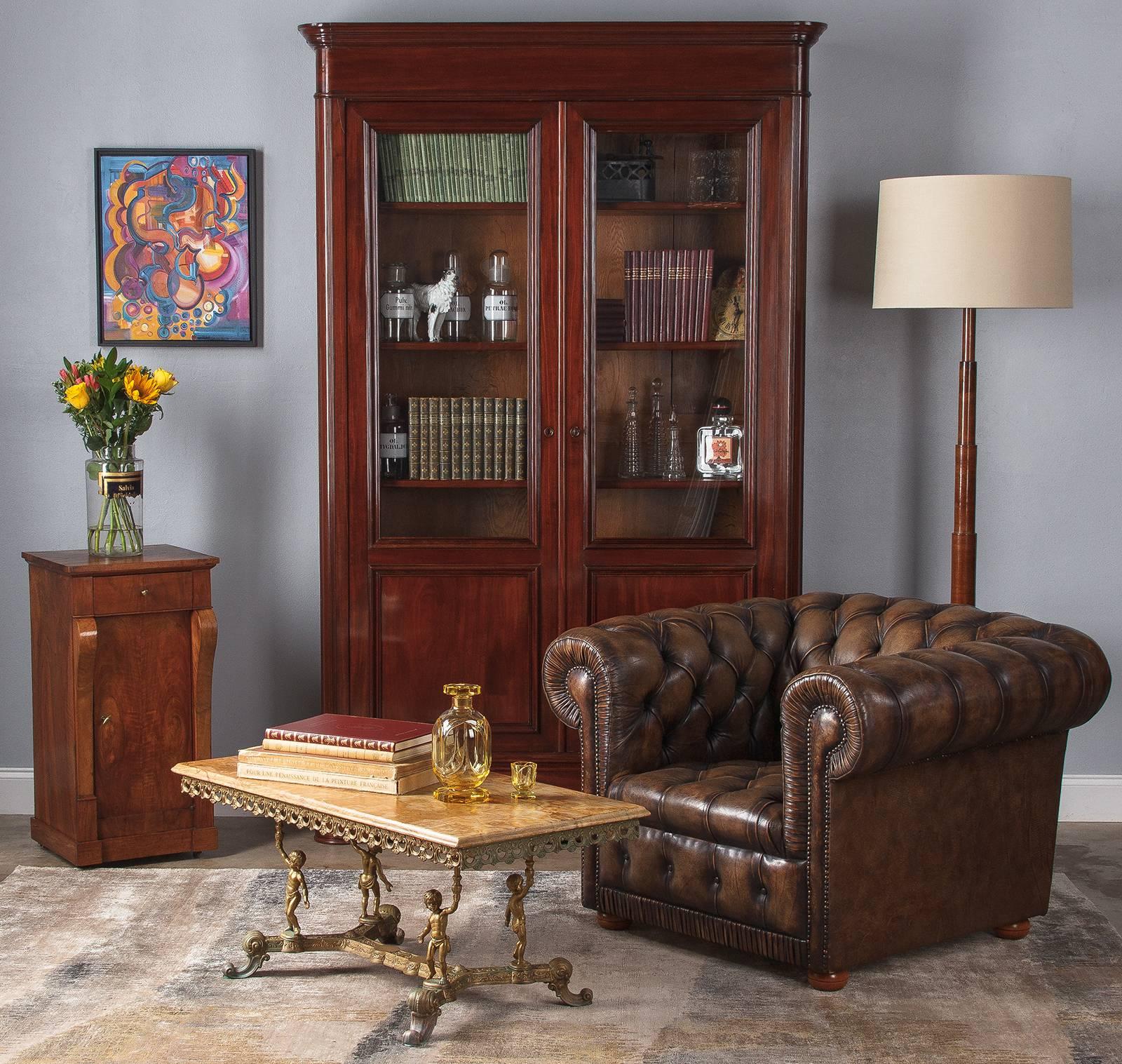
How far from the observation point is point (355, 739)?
113 inches

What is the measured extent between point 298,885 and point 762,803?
97cm

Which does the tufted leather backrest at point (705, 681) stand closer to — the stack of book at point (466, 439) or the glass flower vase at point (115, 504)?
the stack of book at point (466, 439)

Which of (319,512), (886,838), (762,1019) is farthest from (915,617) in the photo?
(319,512)

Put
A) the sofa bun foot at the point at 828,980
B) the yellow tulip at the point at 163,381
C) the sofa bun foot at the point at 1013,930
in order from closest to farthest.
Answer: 1. the sofa bun foot at the point at 828,980
2. the sofa bun foot at the point at 1013,930
3. the yellow tulip at the point at 163,381

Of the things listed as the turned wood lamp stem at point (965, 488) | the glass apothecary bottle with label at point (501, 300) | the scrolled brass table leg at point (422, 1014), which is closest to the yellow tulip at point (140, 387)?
the glass apothecary bottle with label at point (501, 300)

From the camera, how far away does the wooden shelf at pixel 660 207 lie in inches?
161

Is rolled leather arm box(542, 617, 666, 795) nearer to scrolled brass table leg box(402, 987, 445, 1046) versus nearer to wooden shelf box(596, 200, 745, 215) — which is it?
scrolled brass table leg box(402, 987, 445, 1046)

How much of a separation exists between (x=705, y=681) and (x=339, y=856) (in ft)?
3.85

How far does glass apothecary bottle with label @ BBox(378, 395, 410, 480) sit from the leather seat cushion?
4.05 feet

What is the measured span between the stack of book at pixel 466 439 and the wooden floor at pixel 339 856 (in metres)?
1.04

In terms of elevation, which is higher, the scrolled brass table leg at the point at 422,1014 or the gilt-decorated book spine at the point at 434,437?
the gilt-decorated book spine at the point at 434,437

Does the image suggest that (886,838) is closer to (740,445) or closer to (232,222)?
(740,445)

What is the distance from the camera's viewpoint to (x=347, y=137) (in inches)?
159

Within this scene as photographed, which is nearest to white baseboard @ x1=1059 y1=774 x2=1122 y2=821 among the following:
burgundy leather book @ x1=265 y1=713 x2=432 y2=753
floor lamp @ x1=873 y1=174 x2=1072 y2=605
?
floor lamp @ x1=873 y1=174 x2=1072 y2=605
